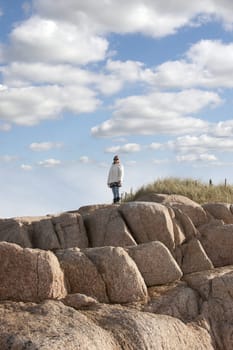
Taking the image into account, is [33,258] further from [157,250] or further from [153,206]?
[153,206]

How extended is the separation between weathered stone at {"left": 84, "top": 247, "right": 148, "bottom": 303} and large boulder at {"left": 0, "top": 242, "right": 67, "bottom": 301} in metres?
1.18

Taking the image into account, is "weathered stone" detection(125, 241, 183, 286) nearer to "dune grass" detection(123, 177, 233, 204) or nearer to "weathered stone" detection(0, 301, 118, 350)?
"weathered stone" detection(0, 301, 118, 350)

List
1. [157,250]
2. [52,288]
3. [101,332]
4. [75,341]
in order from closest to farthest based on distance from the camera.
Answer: [75,341] < [101,332] < [52,288] < [157,250]

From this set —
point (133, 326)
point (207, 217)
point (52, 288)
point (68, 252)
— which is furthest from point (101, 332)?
point (207, 217)

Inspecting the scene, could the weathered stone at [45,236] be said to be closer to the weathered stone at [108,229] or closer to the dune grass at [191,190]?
the weathered stone at [108,229]

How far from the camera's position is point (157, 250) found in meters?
13.2

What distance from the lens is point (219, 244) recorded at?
16375 millimetres

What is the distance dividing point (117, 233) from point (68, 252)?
3648 mm

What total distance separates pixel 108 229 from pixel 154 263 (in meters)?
3.01

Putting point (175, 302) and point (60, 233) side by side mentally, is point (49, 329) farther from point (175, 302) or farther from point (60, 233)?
point (60, 233)

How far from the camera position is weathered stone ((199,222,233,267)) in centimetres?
1627

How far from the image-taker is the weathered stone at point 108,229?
1566cm

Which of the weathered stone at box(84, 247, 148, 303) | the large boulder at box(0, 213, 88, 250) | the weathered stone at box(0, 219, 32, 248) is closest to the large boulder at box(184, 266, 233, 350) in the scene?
the weathered stone at box(84, 247, 148, 303)

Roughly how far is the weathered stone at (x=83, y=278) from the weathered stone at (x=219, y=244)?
5227mm
